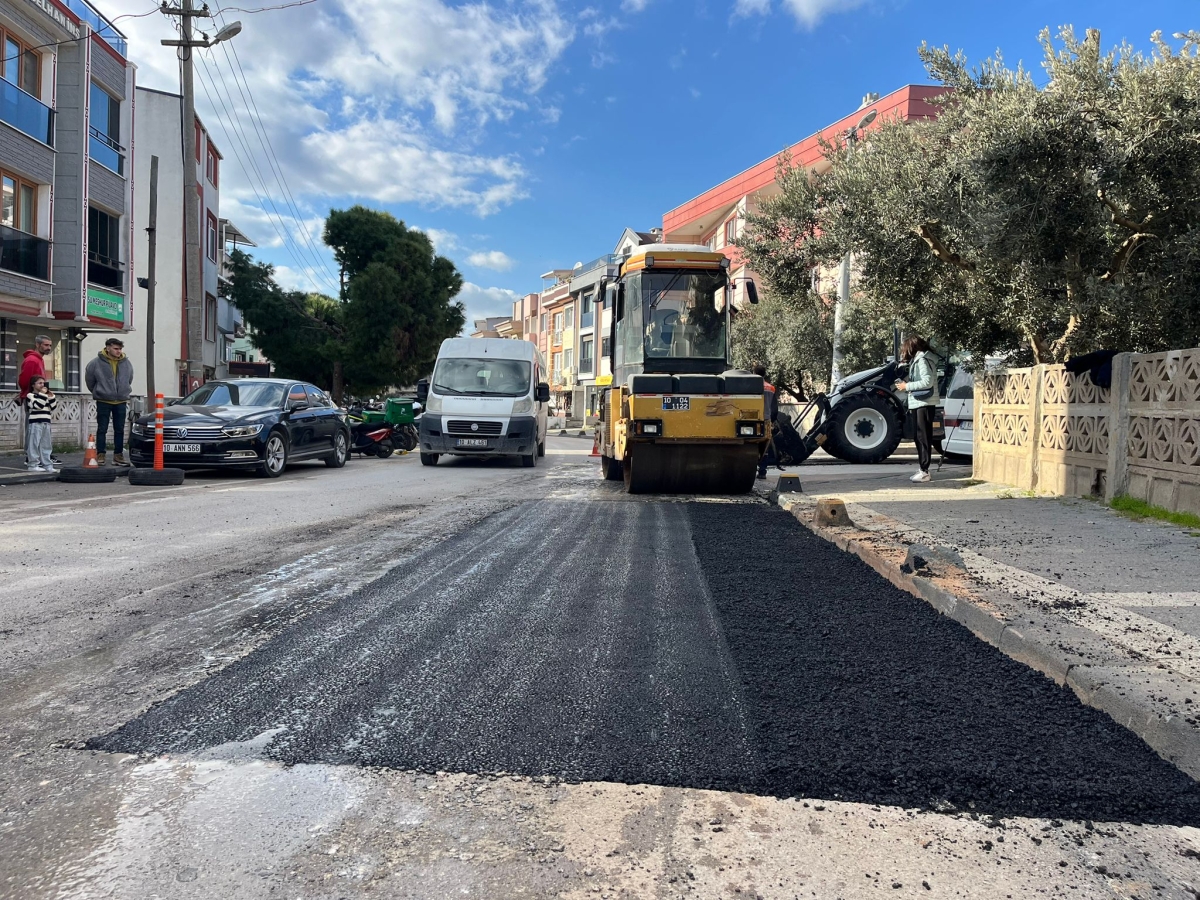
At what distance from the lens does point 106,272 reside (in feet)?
82.7

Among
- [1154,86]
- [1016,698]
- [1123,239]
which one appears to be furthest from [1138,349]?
[1016,698]

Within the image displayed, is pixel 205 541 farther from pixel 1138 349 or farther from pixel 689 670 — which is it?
pixel 1138 349

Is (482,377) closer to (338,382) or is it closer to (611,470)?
(611,470)

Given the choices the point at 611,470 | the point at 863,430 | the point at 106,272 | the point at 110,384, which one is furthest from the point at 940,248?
the point at 106,272

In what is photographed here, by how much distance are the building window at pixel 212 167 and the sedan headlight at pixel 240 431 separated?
29678 millimetres

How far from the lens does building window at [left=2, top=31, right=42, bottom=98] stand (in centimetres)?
2080

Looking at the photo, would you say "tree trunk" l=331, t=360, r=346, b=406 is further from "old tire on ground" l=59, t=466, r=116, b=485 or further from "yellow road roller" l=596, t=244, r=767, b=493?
"yellow road roller" l=596, t=244, r=767, b=493

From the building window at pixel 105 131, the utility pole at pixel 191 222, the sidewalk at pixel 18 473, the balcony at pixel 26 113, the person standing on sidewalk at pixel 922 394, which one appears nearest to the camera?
the person standing on sidewalk at pixel 922 394

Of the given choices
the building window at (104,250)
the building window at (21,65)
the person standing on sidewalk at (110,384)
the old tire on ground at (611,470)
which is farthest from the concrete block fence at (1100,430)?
the building window at (104,250)

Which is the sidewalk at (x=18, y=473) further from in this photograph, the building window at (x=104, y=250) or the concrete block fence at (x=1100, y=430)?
the concrete block fence at (x=1100, y=430)

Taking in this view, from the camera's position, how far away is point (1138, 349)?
10734mm

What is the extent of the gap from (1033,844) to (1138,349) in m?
10.1

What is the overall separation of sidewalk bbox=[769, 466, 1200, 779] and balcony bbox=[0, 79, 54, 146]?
812 inches

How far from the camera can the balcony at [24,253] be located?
20344 mm
